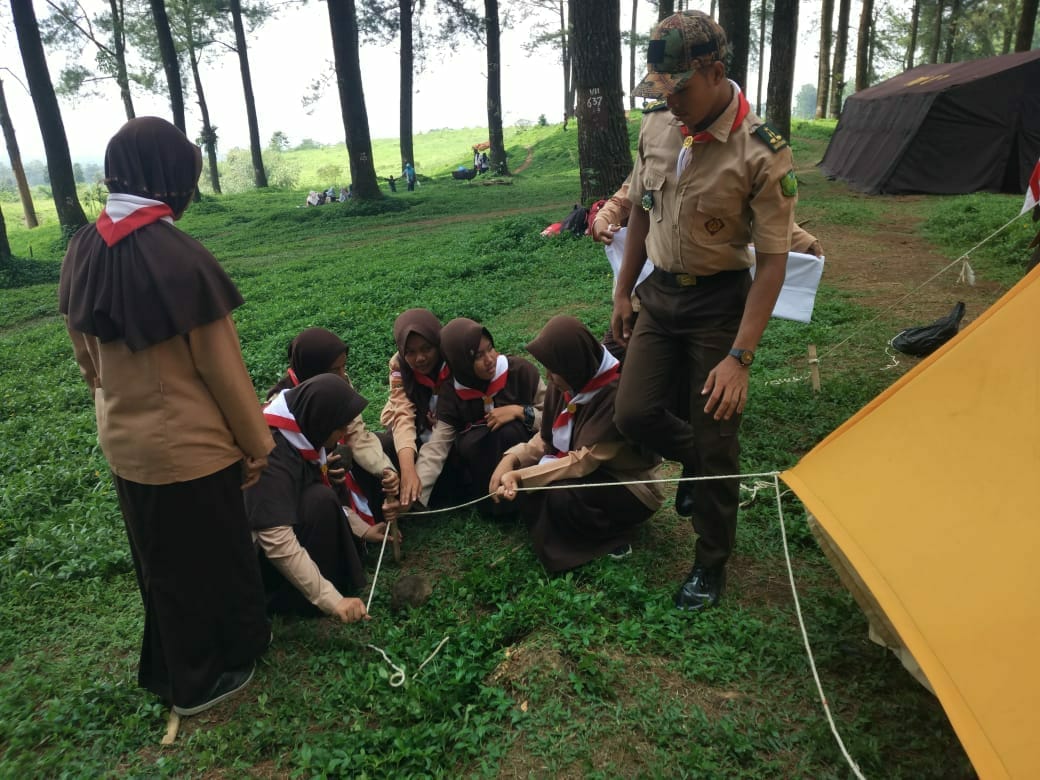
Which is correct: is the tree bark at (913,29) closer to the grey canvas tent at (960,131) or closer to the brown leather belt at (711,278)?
the grey canvas tent at (960,131)

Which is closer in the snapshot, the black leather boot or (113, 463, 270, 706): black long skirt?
(113, 463, 270, 706): black long skirt

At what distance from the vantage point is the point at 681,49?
2.34 m

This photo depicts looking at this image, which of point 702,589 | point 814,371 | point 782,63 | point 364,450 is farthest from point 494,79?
point 702,589

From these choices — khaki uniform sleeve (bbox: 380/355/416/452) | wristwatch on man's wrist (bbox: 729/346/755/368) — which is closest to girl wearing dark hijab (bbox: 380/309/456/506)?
khaki uniform sleeve (bbox: 380/355/416/452)

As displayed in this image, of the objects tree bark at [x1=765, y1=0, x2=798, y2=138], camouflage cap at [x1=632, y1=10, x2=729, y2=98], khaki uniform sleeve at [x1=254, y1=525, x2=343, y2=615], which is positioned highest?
tree bark at [x1=765, y1=0, x2=798, y2=138]

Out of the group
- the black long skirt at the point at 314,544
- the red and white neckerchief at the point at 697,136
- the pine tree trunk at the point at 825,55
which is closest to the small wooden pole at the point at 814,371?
the red and white neckerchief at the point at 697,136

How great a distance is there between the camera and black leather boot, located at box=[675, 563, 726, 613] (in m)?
2.82

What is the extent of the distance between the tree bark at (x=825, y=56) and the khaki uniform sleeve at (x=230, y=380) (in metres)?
26.3

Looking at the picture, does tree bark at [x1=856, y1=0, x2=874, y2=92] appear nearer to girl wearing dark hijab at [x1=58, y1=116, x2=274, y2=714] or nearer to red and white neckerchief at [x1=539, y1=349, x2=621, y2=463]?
red and white neckerchief at [x1=539, y1=349, x2=621, y2=463]

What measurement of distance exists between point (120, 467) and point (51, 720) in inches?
38.1

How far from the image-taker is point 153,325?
85.1 inches

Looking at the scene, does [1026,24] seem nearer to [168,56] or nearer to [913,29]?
[913,29]

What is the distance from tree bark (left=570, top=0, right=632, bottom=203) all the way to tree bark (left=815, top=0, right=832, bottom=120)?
18.1 meters

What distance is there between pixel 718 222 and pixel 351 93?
16.6 meters
